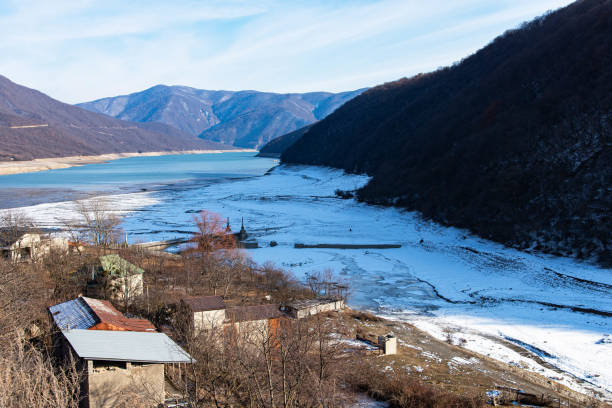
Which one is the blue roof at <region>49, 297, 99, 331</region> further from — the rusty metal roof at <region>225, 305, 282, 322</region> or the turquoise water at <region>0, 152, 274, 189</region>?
the turquoise water at <region>0, 152, 274, 189</region>

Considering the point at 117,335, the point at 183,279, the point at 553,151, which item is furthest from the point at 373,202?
the point at 117,335

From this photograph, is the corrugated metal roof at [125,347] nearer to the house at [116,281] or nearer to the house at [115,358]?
the house at [115,358]

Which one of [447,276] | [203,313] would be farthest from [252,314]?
[447,276]

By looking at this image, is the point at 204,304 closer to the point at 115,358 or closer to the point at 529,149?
the point at 115,358

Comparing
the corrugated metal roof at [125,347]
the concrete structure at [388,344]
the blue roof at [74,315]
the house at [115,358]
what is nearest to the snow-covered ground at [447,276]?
the concrete structure at [388,344]

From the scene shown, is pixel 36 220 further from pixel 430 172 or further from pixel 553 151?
pixel 553 151

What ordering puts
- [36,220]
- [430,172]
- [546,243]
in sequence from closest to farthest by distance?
1. [546,243]
2. [36,220]
3. [430,172]

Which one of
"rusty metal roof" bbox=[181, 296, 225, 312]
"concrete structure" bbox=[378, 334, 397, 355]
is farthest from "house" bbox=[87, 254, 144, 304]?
"concrete structure" bbox=[378, 334, 397, 355]
